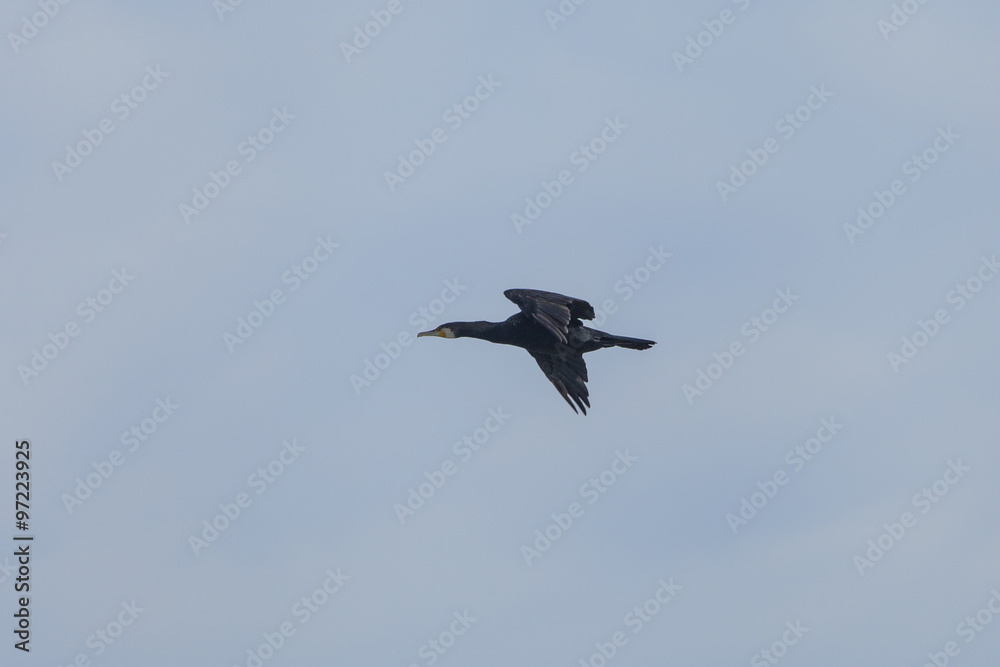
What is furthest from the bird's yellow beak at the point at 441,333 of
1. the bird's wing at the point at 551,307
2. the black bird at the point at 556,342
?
the bird's wing at the point at 551,307

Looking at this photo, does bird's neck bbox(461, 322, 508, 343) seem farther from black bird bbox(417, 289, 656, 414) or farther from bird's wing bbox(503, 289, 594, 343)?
bird's wing bbox(503, 289, 594, 343)

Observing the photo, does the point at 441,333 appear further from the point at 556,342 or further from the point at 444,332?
the point at 556,342

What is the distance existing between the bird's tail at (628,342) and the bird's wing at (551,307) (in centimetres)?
245

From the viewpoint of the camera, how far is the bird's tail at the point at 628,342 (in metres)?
32.9

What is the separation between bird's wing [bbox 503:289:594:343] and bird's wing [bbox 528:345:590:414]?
2867mm

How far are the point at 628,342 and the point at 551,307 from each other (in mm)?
4217

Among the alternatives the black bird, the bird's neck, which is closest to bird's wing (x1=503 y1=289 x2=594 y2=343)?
the black bird

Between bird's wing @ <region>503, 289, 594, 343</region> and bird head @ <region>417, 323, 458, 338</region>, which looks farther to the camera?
bird head @ <region>417, 323, 458, 338</region>

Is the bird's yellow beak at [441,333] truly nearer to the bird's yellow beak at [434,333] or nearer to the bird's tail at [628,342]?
the bird's yellow beak at [434,333]

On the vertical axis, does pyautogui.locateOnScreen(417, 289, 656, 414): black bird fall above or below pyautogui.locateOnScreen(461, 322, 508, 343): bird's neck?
above

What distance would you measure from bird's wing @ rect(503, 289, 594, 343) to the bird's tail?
245cm

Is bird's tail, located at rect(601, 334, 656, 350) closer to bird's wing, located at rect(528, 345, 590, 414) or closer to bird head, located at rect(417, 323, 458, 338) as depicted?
bird's wing, located at rect(528, 345, 590, 414)

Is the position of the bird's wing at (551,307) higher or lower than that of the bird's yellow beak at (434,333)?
higher

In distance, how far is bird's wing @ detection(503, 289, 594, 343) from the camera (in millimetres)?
29062
